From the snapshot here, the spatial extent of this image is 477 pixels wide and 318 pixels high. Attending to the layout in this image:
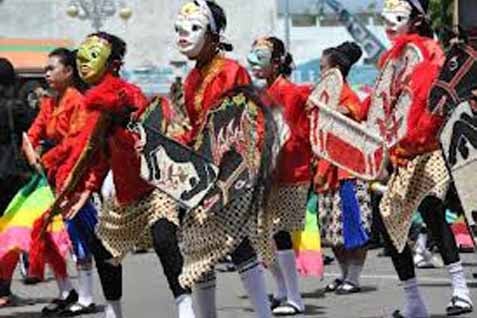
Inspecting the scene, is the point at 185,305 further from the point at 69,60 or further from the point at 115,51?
the point at 69,60

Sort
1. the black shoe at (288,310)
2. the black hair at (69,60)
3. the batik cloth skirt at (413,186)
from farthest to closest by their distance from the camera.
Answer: the black hair at (69,60), the black shoe at (288,310), the batik cloth skirt at (413,186)

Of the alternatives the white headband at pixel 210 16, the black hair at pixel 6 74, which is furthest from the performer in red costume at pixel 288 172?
the black hair at pixel 6 74

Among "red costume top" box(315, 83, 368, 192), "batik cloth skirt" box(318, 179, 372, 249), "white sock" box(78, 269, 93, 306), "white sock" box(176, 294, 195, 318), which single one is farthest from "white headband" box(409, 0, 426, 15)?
"white sock" box(78, 269, 93, 306)

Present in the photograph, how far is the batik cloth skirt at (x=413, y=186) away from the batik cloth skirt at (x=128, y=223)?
140 cm

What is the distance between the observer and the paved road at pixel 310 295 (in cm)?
Answer: 847

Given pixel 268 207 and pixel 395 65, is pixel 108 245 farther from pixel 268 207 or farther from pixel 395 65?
pixel 395 65

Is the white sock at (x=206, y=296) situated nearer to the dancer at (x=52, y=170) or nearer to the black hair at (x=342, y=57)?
the dancer at (x=52, y=170)

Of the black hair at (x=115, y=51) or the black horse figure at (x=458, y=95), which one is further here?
the black hair at (x=115, y=51)

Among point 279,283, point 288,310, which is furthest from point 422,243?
point 288,310

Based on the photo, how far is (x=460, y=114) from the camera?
6746 mm

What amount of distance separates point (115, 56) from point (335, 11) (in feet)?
133

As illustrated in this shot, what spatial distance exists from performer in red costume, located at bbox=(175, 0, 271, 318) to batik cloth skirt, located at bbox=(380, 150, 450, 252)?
3.60 feet

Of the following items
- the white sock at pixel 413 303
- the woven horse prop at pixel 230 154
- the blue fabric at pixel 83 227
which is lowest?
the white sock at pixel 413 303

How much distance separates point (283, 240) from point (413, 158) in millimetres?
1471
